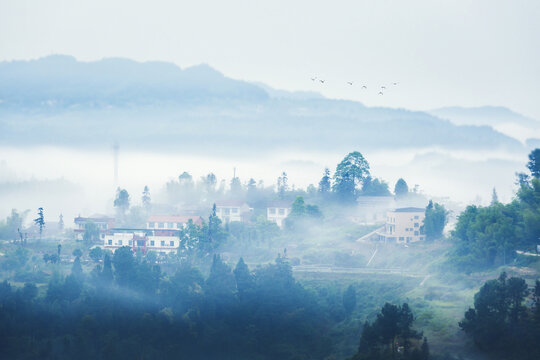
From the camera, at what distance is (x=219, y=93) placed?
178 metres

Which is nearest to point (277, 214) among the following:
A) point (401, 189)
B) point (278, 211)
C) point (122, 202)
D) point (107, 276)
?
point (278, 211)

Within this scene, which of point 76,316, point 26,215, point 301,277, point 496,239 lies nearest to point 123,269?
point 76,316

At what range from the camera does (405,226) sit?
43562mm

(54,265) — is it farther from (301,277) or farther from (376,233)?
(376,233)

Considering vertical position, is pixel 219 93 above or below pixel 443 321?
above

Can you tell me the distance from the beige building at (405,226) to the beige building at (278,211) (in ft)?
35.1

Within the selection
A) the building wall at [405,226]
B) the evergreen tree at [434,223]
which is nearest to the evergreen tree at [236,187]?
the building wall at [405,226]

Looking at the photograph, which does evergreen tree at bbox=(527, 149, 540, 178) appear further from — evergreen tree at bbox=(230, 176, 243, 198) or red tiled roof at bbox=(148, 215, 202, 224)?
evergreen tree at bbox=(230, 176, 243, 198)

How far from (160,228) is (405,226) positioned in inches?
684

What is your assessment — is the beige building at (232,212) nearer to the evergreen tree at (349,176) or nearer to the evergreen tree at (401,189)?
the evergreen tree at (349,176)

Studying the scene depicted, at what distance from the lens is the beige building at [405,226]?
1709 inches

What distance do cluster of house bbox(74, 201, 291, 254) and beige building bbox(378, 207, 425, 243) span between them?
10250 millimetres

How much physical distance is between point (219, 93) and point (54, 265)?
5556 inches

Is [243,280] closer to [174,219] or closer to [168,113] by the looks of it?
[174,219]
